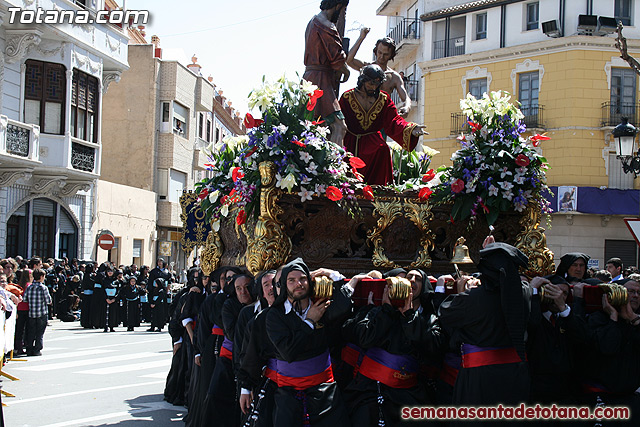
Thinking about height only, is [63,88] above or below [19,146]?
above

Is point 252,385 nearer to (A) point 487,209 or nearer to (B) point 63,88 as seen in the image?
(A) point 487,209

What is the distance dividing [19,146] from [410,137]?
16.0m

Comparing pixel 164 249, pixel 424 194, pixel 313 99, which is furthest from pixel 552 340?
pixel 164 249

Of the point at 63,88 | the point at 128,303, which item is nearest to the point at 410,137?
the point at 128,303

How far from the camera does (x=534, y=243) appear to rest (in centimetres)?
838

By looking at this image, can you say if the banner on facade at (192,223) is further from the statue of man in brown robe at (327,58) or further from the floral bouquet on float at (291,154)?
the statue of man in brown robe at (327,58)

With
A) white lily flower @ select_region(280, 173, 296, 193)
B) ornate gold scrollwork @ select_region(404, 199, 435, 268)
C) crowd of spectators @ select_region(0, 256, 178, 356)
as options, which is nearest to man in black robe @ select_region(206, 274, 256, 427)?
white lily flower @ select_region(280, 173, 296, 193)

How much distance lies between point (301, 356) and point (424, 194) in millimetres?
2940

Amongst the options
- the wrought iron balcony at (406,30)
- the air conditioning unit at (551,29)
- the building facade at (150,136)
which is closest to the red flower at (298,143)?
the air conditioning unit at (551,29)

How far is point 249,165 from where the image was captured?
7730mm

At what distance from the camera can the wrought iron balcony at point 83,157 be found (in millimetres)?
24156

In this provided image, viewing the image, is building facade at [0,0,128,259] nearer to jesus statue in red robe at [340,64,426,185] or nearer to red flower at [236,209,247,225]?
jesus statue in red robe at [340,64,426,185]

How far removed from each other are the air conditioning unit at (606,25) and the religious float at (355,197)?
2261 centimetres

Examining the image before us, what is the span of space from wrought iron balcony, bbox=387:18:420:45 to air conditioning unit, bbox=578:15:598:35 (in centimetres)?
775
